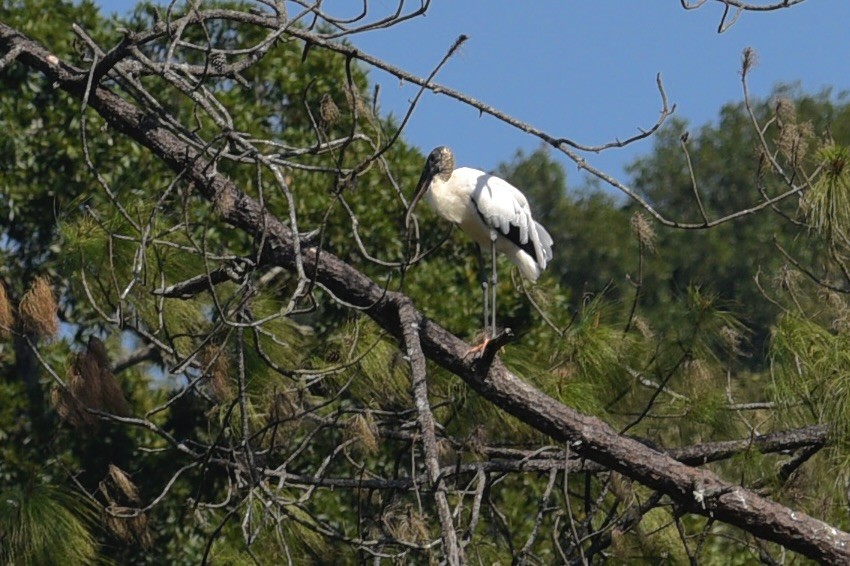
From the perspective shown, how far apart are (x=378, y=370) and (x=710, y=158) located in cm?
1952

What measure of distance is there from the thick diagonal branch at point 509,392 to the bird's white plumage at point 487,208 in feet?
3.85

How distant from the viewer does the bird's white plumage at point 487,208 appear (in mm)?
4938

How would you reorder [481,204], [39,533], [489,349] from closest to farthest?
1. [489,349]
2. [39,533]
3. [481,204]

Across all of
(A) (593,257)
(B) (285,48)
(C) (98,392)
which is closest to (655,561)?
→ (C) (98,392)

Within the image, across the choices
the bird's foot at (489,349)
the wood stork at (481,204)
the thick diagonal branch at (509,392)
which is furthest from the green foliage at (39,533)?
the wood stork at (481,204)

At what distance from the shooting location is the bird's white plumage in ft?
16.2

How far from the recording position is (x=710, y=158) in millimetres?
23422

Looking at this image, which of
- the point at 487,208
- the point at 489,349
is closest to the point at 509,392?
the point at 489,349

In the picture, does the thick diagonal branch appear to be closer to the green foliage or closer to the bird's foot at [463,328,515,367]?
the bird's foot at [463,328,515,367]

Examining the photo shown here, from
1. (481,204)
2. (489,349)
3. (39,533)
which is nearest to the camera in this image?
(489,349)

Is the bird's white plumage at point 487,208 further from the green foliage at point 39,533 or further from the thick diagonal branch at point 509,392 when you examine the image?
the green foliage at point 39,533

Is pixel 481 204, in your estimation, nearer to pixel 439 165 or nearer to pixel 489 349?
pixel 439 165

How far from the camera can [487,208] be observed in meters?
4.94

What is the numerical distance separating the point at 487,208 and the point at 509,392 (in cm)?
127
